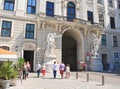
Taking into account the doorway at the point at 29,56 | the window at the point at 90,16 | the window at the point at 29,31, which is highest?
the window at the point at 90,16

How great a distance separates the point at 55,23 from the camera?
2298cm

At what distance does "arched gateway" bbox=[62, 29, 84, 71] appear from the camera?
1006 inches

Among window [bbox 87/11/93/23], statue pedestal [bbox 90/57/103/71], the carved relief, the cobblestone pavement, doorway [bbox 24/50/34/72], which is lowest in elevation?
the cobblestone pavement

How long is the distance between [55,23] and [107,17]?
11631mm

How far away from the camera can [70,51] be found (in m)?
28.7

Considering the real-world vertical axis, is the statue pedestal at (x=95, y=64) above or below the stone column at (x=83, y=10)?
below

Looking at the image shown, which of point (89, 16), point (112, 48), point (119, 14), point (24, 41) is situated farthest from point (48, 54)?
point (119, 14)

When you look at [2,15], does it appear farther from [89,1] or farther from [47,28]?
[89,1]

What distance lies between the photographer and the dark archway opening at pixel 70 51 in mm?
27495

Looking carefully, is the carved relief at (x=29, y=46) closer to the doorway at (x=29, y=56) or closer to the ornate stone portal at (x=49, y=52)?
the doorway at (x=29, y=56)

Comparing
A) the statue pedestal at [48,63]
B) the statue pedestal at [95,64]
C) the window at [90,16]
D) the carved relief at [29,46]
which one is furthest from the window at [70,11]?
the statue pedestal at [48,63]

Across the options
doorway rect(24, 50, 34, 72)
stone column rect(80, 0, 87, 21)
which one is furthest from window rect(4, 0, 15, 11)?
stone column rect(80, 0, 87, 21)

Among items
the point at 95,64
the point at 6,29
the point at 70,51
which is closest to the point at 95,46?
the point at 95,64

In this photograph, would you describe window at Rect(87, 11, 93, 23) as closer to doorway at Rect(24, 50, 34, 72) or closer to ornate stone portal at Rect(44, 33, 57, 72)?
ornate stone portal at Rect(44, 33, 57, 72)
